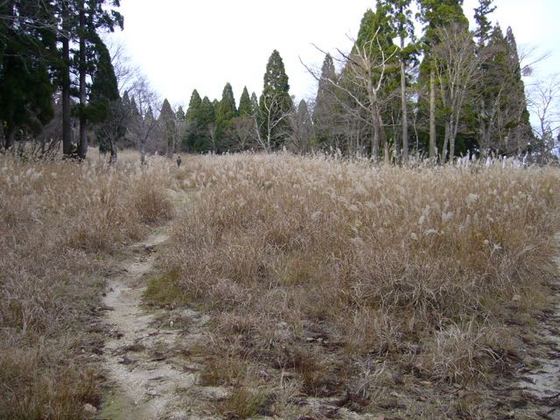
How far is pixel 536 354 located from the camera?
2850 mm

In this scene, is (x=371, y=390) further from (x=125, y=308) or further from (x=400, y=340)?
(x=125, y=308)

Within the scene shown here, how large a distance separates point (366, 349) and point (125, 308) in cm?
212

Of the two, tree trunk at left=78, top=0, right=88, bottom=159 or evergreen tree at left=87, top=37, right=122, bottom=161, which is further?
evergreen tree at left=87, top=37, right=122, bottom=161

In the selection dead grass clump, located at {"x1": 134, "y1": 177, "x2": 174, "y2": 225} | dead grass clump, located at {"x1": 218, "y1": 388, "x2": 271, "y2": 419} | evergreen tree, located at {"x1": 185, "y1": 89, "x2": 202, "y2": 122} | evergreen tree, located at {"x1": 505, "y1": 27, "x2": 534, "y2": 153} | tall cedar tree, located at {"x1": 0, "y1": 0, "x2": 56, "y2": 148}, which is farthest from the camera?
evergreen tree, located at {"x1": 185, "y1": 89, "x2": 202, "y2": 122}

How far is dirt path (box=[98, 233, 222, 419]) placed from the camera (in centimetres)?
Answer: 231

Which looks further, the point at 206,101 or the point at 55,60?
the point at 206,101

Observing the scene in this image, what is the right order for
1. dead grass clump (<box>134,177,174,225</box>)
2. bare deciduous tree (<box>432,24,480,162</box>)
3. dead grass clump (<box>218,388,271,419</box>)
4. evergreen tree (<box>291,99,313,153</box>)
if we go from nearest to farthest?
dead grass clump (<box>218,388,271,419</box>), dead grass clump (<box>134,177,174,225</box>), bare deciduous tree (<box>432,24,480,162</box>), evergreen tree (<box>291,99,313,153</box>)

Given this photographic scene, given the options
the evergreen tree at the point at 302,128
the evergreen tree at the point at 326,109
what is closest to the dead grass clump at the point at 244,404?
the evergreen tree at the point at 326,109

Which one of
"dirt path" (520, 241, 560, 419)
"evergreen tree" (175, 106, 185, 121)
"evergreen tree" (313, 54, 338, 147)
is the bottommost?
"dirt path" (520, 241, 560, 419)

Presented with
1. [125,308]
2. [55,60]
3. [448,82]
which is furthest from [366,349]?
[448,82]

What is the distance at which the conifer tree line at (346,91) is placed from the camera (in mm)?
12266

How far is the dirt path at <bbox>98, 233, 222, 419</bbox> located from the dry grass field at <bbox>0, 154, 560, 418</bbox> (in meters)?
0.12

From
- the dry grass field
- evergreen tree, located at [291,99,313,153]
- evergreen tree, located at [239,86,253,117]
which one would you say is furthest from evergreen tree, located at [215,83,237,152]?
the dry grass field

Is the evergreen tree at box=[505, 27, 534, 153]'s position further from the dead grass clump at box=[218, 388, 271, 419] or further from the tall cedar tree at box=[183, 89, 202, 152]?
the tall cedar tree at box=[183, 89, 202, 152]
